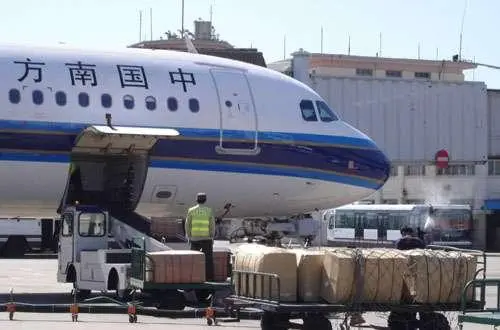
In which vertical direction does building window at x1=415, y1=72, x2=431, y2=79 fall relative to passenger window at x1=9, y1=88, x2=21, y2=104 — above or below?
above

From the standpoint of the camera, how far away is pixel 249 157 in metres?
25.6

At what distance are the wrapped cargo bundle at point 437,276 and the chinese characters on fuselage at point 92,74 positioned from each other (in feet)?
32.8

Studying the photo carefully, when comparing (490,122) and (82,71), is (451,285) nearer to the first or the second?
(82,71)

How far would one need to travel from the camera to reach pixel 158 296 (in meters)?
21.5

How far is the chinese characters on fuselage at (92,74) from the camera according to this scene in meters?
23.8

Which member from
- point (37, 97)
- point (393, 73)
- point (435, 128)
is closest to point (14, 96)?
point (37, 97)

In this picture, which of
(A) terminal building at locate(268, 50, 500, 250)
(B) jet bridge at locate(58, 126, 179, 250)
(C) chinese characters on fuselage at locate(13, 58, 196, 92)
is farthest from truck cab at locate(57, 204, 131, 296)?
(A) terminal building at locate(268, 50, 500, 250)

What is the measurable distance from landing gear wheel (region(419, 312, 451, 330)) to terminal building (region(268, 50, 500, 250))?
1903 inches

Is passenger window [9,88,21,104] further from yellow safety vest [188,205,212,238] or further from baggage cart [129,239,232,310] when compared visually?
yellow safety vest [188,205,212,238]

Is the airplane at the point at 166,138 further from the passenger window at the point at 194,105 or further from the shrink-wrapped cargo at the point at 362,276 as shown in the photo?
the shrink-wrapped cargo at the point at 362,276

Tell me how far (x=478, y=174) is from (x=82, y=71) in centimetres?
4505

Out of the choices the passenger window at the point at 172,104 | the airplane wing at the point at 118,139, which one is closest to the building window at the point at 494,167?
the passenger window at the point at 172,104

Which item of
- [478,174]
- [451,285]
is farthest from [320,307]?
[478,174]

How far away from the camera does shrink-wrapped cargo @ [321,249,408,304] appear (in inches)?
608
